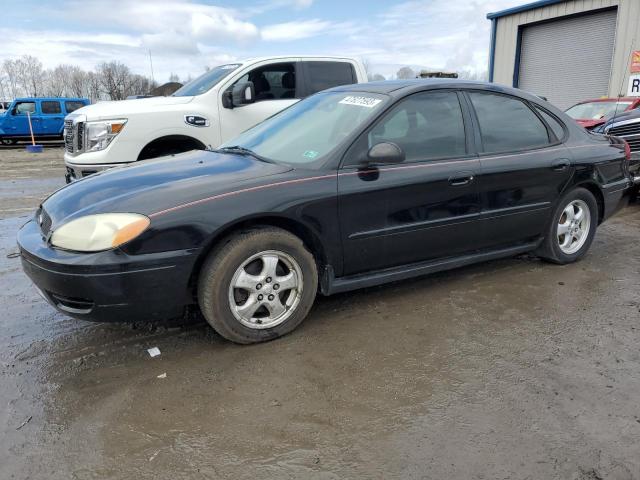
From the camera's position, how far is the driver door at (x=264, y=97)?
6.61 meters

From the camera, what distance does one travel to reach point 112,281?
105 inches

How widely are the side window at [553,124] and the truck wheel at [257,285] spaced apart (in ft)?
8.22

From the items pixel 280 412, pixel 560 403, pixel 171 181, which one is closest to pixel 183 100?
pixel 171 181

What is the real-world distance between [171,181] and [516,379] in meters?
2.26

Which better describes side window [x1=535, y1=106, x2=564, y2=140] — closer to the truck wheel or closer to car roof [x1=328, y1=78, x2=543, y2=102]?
car roof [x1=328, y1=78, x2=543, y2=102]

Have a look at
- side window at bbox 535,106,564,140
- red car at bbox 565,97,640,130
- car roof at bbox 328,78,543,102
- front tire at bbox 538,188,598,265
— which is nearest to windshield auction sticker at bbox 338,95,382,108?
car roof at bbox 328,78,543,102

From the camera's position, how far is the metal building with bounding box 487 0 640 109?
51.2 ft

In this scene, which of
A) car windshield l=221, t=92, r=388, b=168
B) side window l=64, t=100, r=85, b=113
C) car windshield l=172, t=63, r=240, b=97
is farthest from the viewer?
side window l=64, t=100, r=85, b=113

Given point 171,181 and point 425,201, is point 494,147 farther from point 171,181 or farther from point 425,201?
point 171,181

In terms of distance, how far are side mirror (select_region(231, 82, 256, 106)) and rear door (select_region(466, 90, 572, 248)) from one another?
3498 mm

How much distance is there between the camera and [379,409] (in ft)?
8.12

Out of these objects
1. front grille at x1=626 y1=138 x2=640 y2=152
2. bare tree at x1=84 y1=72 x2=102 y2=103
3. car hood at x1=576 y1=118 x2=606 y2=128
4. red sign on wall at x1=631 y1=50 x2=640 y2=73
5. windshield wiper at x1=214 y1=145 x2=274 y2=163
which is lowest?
front grille at x1=626 y1=138 x2=640 y2=152

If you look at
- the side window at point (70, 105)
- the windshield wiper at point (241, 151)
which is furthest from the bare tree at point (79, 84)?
the windshield wiper at point (241, 151)

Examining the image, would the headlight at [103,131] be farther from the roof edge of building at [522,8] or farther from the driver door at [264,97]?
the roof edge of building at [522,8]
